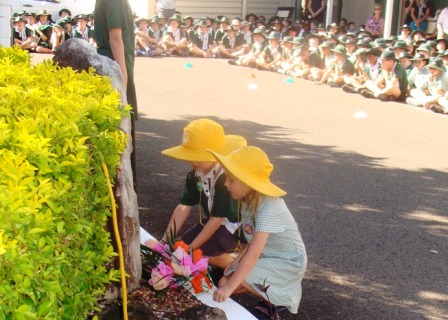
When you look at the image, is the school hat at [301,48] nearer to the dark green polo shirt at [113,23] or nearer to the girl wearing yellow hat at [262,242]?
the dark green polo shirt at [113,23]

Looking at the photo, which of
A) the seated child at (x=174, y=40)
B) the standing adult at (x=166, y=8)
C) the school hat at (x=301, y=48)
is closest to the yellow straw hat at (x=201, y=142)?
the school hat at (x=301, y=48)

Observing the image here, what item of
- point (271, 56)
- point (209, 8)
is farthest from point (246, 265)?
point (209, 8)

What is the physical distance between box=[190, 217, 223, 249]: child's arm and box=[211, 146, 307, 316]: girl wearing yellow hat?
0.70ft

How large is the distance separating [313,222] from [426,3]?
16994mm

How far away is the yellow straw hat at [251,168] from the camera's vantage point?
4246mm

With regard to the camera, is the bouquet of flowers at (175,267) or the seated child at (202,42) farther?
the seated child at (202,42)

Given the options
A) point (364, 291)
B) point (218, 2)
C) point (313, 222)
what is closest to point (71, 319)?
point (364, 291)

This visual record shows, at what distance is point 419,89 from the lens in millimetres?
13617

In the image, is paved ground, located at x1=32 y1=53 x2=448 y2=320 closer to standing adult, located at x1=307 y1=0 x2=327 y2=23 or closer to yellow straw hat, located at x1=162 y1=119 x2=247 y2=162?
yellow straw hat, located at x1=162 y1=119 x2=247 y2=162

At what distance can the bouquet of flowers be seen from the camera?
14.4 ft

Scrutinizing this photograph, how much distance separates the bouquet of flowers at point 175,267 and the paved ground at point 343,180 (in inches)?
26.1

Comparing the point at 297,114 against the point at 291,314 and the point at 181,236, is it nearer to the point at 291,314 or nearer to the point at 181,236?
the point at 181,236

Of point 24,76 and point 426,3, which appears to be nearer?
point 24,76

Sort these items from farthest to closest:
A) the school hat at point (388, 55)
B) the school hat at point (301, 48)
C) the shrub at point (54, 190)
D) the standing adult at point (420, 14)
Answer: the standing adult at point (420, 14) < the school hat at point (301, 48) < the school hat at point (388, 55) < the shrub at point (54, 190)
